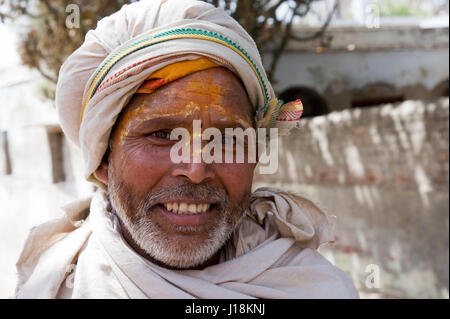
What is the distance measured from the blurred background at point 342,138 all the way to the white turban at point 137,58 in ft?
5.13

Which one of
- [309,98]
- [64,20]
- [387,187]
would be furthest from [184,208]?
[309,98]

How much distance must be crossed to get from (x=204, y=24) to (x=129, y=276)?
1.01 m

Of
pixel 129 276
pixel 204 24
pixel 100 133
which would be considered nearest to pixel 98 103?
pixel 100 133

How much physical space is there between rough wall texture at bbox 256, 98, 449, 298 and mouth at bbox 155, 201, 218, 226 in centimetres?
373

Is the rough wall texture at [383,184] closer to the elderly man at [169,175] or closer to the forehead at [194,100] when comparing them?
the elderly man at [169,175]

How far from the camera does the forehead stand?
5.61ft

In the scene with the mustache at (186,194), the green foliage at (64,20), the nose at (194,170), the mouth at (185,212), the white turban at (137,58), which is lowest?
the mouth at (185,212)

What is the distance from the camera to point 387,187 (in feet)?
17.2

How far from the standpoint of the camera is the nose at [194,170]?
5.29 ft

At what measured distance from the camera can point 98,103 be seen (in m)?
1.73

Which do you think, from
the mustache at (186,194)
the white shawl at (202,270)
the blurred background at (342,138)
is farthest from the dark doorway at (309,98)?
the mustache at (186,194)

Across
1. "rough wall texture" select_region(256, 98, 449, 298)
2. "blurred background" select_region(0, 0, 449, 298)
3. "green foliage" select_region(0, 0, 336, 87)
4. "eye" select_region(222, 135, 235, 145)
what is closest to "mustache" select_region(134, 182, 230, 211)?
"eye" select_region(222, 135, 235, 145)

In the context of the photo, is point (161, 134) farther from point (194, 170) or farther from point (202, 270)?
point (202, 270)

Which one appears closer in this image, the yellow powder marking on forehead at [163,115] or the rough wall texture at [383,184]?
the yellow powder marking on forehead at [163,115]
